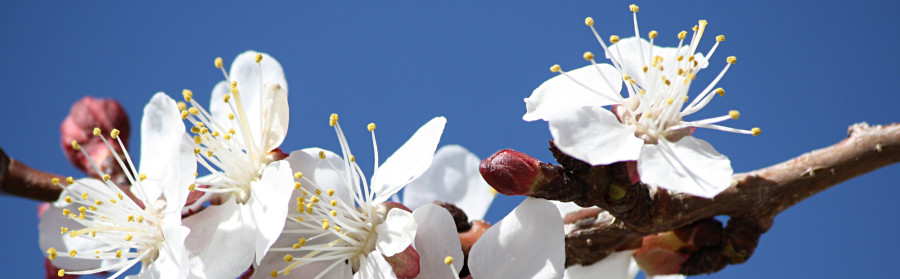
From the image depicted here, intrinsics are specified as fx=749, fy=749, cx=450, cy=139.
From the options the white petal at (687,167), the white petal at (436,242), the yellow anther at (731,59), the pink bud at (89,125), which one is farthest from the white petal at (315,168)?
the pink bud at (89,125)

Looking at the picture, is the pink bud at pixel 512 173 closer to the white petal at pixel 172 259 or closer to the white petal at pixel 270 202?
the white petal at pixel 270 202

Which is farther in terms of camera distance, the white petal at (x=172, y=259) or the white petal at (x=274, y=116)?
the white petal at (x=274, y=116)

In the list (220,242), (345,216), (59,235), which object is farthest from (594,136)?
(59,235)

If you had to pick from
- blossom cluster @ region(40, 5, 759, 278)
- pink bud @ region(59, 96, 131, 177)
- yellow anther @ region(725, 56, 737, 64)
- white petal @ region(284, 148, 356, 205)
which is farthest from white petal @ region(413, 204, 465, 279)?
pink bud @ region(59, 96, 131, 177)

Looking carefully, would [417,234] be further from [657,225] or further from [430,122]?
[657,225]

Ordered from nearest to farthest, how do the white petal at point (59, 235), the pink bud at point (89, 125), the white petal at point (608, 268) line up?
the white petal at point (608, 268)
the white petal at point (59, 235)
the pink bud at point (89, 125)

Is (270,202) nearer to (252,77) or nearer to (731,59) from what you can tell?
(252,77)

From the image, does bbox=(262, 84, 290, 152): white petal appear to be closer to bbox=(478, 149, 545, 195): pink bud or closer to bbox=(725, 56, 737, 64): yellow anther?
bbox=(478, 149, 545, 195): pink bud
